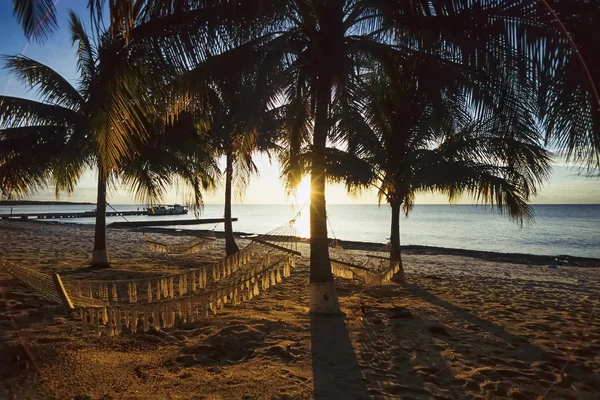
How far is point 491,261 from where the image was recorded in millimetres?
15523

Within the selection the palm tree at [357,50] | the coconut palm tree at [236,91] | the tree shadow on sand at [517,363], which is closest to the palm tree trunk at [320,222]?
the palm tree at [357,50]

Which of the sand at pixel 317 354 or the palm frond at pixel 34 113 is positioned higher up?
the palm frond at pixel 34 113

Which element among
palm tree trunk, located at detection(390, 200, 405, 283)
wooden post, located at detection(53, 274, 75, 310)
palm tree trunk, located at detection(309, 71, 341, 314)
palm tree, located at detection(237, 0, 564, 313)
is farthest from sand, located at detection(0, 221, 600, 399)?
palm tree trunk, located at detection(390, 200, 405, 283)

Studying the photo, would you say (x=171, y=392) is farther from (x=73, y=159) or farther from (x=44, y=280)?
(x=73, y=159)

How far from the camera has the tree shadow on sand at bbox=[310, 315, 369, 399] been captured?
2.90 m

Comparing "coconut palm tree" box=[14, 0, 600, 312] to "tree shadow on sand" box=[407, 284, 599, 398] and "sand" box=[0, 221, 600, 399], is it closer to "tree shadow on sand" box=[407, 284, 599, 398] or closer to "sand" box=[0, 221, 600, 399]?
"sand" box=[0, 221, 600, 399]

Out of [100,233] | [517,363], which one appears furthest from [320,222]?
[100,233]

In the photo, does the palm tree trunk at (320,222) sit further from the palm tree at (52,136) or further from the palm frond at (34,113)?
the palm frond at (34,113)

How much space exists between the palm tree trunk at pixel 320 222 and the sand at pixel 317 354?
0.28 meters

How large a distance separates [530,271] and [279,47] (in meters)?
12.1

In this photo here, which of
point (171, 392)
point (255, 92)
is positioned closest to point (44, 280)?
point (171, 392)

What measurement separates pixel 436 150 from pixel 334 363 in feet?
15.3

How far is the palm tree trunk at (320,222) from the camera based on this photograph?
496 centimetres

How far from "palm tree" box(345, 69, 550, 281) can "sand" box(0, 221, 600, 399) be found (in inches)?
76.0
